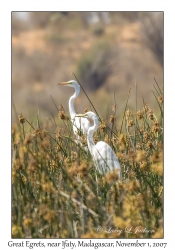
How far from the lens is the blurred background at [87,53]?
82.5 ft

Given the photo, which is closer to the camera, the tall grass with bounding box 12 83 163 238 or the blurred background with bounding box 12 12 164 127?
the tall grass with bounding box 12 83 163 238

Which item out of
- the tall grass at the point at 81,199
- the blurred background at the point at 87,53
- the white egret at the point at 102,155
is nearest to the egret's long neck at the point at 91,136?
the white egret at the point at 102,155

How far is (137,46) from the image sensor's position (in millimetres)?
28906

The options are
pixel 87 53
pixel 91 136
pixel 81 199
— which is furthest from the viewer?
pixel 87 53

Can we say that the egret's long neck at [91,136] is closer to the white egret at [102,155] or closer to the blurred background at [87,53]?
the white egret at [102,155]

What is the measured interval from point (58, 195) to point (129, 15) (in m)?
25.9

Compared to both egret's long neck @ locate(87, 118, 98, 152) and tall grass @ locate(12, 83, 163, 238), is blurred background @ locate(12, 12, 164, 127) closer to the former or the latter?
egret's long neck @ locate(87, 118, 98, 152)

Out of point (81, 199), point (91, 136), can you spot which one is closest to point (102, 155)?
point (91, 136)

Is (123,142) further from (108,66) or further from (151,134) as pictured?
(108,66)

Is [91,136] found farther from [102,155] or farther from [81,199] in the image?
[81,199]

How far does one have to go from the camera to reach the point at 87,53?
93.8 ft

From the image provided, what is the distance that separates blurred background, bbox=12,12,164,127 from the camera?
2516 cm

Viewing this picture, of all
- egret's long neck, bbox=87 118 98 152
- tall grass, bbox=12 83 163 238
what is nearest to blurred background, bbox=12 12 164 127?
egret's long neck, bbox=87 118 98 152

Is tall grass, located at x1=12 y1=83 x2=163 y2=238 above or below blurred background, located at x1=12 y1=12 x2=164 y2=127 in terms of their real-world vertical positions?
below
